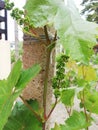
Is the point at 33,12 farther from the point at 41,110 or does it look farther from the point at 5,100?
the point at 41,110

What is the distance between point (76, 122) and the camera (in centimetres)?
70

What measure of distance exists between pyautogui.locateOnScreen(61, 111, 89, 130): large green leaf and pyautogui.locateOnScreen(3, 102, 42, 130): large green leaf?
9 centimetres

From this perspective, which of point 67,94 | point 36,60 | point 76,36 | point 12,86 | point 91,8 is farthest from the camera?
point 91,8

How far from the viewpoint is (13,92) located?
490mm

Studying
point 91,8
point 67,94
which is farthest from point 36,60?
point 91,8

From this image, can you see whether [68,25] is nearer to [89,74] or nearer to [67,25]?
[67,25]

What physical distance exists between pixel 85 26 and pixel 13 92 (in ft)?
0.61

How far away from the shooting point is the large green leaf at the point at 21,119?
692mm

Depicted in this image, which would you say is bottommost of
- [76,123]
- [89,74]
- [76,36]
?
[76,123]

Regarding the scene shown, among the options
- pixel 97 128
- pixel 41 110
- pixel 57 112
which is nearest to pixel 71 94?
pixel 41 110

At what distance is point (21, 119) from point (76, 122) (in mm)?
144

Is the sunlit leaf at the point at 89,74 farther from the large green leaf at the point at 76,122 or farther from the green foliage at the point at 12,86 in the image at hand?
the green foliage at the point at 12,86

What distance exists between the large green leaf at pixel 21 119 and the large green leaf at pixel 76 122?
0.09 meters

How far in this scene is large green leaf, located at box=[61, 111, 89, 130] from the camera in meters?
0.67
